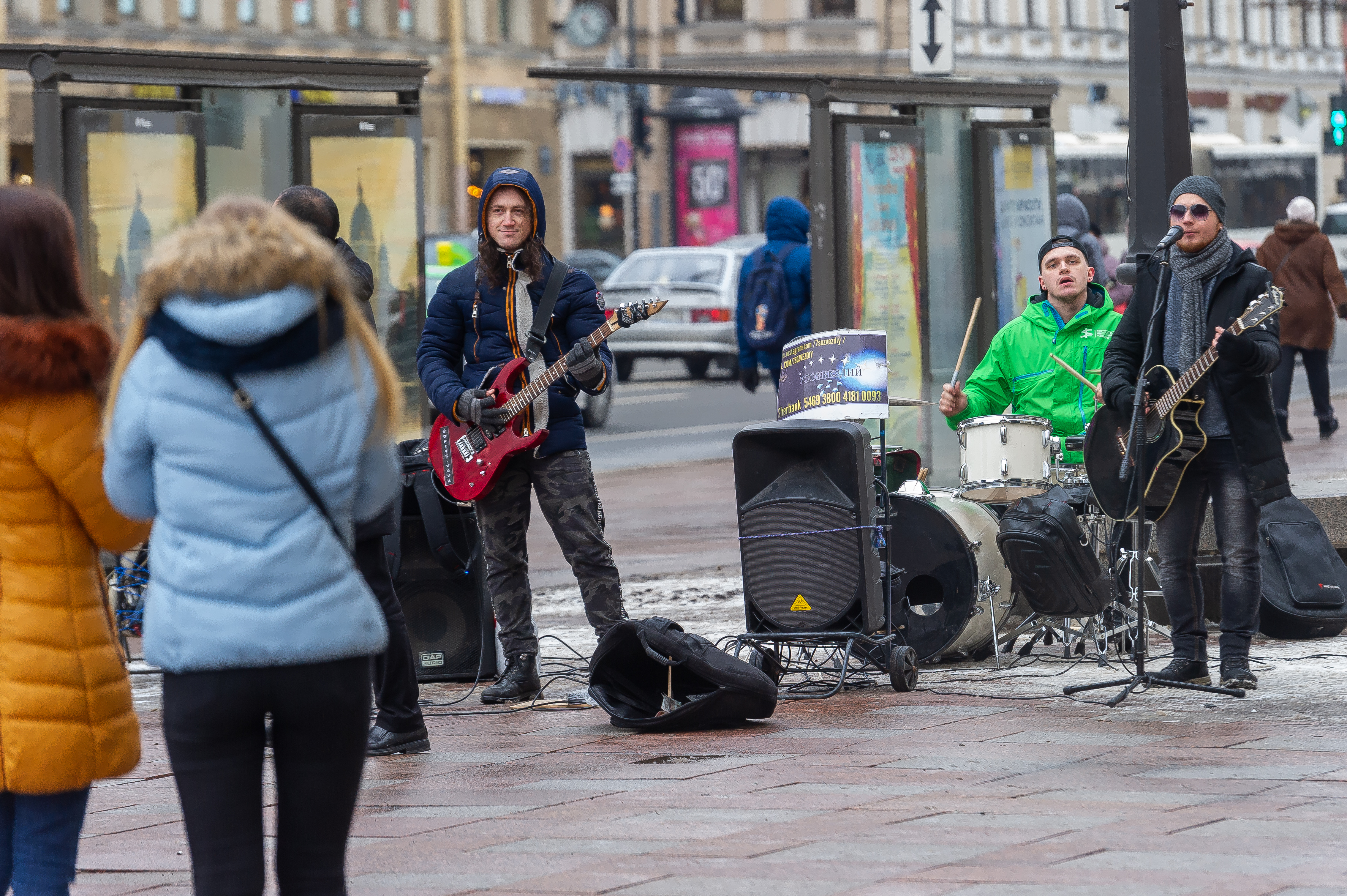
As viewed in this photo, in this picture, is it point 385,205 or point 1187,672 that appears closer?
point 1187,672

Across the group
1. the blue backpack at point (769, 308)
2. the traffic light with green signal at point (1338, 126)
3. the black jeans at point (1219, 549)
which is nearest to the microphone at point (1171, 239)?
the black jeans at point (1219, 549)

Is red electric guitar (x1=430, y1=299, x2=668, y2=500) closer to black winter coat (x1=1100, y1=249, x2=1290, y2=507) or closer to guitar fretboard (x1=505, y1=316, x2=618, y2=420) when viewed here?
guitar fretboard (x1=505, y1=316, x2=618, y2=420)

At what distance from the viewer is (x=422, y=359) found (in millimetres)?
7535

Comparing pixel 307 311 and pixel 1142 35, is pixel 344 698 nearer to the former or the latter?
pixel 307 311

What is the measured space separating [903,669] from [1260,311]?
1.75 meters

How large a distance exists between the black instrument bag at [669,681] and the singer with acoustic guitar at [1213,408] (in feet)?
5.22

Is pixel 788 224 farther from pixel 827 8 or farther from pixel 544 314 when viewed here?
pixel 827 8

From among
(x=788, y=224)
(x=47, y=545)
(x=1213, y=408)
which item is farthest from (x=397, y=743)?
(x=788, y=224)

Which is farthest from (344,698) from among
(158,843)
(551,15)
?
(551,15)

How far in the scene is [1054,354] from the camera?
834 centimetres

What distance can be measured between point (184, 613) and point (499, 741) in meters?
3.43

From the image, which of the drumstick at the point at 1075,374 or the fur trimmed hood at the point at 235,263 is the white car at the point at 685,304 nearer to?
the drumstick at the point at 1075,374

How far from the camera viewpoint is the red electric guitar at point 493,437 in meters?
7.27

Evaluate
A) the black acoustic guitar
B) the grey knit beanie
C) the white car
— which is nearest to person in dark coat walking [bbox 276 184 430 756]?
the black acoustic guitar
